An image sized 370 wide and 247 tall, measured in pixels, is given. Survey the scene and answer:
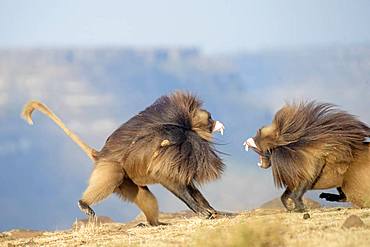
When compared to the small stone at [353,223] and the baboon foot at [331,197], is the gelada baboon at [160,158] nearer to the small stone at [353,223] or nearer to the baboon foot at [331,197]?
the baboon foot at [331,197]

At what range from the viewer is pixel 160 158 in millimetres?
11734

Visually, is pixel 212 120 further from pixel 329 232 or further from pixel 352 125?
pixel 329 232

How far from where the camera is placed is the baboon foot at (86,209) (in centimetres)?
1189

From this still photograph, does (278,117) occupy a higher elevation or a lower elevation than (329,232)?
higher

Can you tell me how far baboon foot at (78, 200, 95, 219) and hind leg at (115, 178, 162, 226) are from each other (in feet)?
2.53

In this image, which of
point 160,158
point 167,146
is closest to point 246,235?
point 160,158

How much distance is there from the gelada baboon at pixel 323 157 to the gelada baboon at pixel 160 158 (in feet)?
3.51

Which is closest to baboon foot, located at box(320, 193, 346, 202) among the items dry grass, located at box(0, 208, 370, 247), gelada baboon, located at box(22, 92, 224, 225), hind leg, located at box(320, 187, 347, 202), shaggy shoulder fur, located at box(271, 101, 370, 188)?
hind leg, located at box(320, 187, 347, 202)

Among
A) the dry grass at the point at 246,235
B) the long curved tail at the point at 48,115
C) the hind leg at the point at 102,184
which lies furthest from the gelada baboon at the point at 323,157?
the long curved tail at the point at 48,115

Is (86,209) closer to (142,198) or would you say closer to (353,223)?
(142,198)

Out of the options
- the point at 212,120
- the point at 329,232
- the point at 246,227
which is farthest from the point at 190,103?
the point at 246,227

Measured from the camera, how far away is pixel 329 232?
293 inches

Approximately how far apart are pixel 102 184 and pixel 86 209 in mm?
481

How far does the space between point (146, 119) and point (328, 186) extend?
3.07 metres
